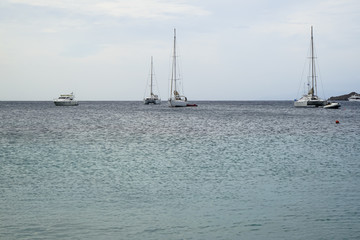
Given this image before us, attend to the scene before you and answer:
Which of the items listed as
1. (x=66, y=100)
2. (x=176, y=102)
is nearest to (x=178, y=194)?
(x=176, y=102)

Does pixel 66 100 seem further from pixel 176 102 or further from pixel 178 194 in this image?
pixel 178 194

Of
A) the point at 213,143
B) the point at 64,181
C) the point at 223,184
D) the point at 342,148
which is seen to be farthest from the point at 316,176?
the point at 213,143

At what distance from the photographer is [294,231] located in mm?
13594

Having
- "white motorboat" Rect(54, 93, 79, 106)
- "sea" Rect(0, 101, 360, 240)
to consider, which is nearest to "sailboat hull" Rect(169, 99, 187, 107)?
"white motorboat" Rect(54, 93, 79, 106)

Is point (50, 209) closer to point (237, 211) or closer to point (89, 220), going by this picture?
point (89, 220)

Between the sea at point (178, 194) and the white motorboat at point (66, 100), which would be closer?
the sea at point (178, 194)

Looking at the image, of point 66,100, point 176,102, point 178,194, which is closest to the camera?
point 178,194

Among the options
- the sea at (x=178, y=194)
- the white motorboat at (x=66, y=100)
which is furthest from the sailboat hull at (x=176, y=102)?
the sea at (x=178, y=194)

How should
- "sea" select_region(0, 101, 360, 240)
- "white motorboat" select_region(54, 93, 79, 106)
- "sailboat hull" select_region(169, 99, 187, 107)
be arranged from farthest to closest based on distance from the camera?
"white motorboat" select_region(54, 93, 79, 106), "sailboat hull" select_region(169, 99, 187, 107), "sea" select_region(0, 101, 360, 240)

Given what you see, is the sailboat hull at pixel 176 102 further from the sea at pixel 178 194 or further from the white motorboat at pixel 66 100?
the sea at pixel 178 194

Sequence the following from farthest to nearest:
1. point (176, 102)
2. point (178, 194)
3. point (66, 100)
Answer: point (66, 100) < point (176, 102) < point (178, 194)

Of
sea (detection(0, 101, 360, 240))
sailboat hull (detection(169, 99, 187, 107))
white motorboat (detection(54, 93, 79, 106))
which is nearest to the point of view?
sea (detection(0, 101, 360, 240))

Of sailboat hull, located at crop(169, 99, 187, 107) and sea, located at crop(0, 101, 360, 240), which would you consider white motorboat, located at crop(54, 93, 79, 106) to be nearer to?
sailboat hull, located at crop(169, 99, 187, 107)

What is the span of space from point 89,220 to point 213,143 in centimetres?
2872
